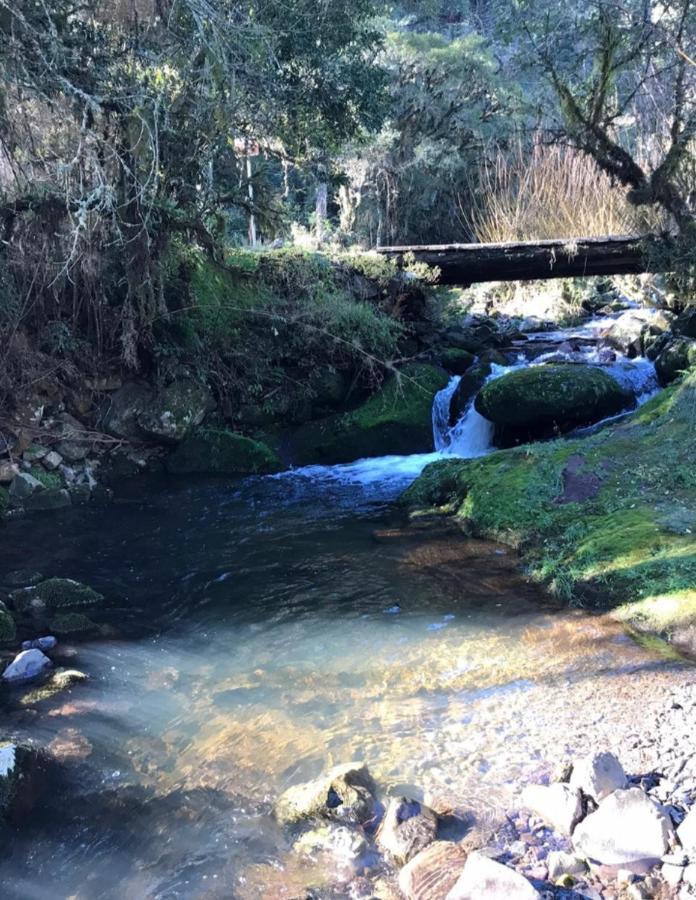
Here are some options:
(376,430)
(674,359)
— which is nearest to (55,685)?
(376,430)

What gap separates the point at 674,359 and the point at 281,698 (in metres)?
8.10

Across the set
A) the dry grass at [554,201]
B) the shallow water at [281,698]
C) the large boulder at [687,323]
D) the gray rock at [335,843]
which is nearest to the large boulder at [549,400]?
the large boulder at [687,323]

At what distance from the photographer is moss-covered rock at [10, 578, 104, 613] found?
5.84 m

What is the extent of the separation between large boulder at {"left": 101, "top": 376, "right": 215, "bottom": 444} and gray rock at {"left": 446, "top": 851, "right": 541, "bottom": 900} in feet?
26.3

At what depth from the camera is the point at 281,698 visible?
4.41 metres

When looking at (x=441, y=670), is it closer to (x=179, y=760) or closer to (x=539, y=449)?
(x=179, y=760)

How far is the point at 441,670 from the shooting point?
15.1 feet

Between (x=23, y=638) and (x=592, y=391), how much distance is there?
7.25 meters

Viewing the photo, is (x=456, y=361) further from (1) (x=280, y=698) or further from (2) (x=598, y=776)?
(2) (x=598, y=776)

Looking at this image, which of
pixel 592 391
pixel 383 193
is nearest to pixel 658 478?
pixel 592 391

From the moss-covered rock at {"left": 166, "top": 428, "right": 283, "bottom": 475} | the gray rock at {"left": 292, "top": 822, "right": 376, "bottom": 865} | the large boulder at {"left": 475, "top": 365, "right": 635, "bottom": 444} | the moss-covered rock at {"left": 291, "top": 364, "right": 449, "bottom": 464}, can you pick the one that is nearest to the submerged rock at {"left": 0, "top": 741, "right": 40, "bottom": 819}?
the gray rock at {"left": 292, "top": 822, "right": 376, "bottom": 865}

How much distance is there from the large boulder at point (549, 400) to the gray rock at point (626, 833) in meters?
6.86

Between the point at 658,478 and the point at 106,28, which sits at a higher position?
the point at 106,28

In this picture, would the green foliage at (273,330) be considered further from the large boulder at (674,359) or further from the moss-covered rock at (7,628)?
the moss-covered rock at (7,628)
